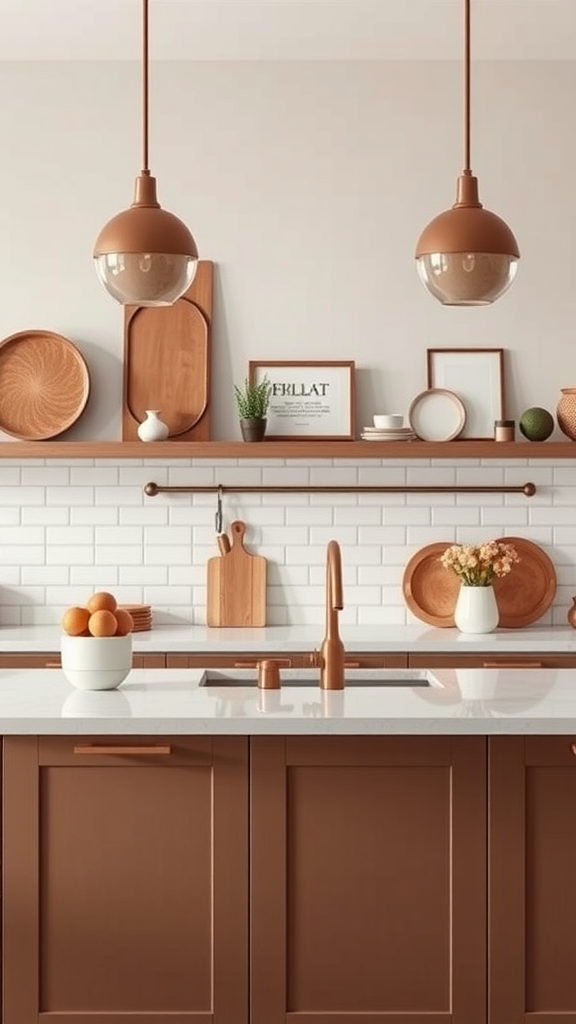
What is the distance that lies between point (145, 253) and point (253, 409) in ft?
7.54

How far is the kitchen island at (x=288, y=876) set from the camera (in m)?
3.12

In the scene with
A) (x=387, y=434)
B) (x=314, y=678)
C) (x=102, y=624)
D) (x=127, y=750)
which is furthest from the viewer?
(x=387, y=434)

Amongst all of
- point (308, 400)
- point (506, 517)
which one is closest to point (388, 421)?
point (308, 400)

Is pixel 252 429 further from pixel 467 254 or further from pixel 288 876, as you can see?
pixel 288 876

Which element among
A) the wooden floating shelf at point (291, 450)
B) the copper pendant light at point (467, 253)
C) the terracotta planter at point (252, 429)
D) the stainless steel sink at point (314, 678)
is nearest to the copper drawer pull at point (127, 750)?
the stainless steel sink at point (314, 678)

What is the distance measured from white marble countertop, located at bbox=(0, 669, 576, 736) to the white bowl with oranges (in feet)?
0.17

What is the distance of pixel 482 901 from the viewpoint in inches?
123

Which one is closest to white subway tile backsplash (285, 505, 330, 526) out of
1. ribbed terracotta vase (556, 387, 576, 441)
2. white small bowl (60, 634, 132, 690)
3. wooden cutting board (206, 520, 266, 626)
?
wooden cutting board (206, 520, 266, 626)

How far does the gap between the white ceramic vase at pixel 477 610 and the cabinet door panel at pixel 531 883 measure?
6.81ft

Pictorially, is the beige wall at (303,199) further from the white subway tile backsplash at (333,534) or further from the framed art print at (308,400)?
the white subway tile backsplash at (333,534)

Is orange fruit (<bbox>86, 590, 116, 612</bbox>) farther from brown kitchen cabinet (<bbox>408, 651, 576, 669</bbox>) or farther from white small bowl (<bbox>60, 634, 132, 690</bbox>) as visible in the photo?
brown kitchen cabinet (<bbox>408, 651, 576, 669</bbox>)

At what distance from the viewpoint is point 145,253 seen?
3.11m

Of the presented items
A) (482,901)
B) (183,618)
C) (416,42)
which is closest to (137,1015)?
(482,901)

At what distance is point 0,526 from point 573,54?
318 centimetres
